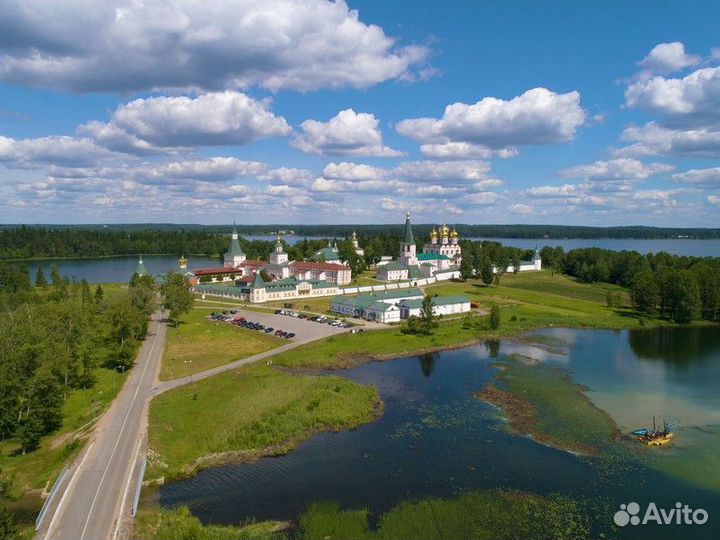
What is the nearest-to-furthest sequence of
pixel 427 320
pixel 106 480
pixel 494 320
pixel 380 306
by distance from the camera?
1. pixel 106 480
2. pixel 427 320
3. pixel 494 320
4. pixel 380 306

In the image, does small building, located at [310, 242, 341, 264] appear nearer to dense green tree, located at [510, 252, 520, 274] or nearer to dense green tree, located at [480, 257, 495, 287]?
dense green tree, located at [480, 257, 495, 287]

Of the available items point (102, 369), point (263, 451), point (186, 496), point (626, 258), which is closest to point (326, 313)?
point (102, 369)

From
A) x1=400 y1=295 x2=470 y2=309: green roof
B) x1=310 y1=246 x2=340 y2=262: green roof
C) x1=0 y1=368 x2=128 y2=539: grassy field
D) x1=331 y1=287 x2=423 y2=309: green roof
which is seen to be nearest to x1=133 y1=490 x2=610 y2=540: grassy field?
x1=0 y1=368 x2=128 y2=539: grassy field

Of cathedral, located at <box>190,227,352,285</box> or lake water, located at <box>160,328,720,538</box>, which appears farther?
cathedral, located at <box>190,227,352,285</box>

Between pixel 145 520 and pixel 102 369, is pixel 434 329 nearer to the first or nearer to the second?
pixel 102 369

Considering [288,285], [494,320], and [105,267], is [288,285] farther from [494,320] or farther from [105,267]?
[105,267]

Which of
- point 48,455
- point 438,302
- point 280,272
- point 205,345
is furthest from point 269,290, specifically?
point 48,455
